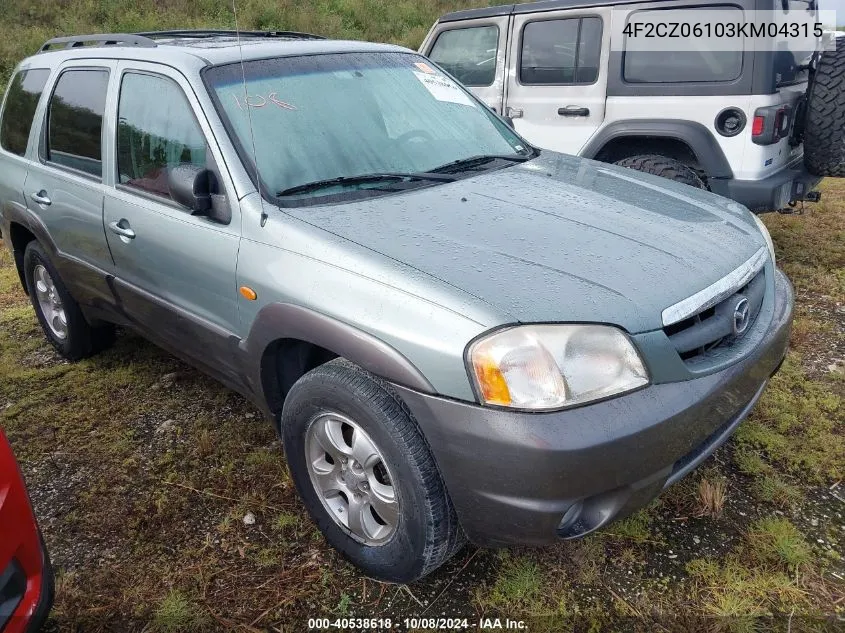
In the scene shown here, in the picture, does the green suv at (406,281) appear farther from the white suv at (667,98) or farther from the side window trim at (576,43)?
the side window trim at (576,43)

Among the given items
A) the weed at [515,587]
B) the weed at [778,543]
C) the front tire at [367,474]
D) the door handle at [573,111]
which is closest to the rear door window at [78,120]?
the front tire at [367,474]

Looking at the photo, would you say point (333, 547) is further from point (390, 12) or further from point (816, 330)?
point (390, 12)

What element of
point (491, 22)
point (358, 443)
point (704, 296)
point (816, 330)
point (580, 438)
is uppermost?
point (491, 22)

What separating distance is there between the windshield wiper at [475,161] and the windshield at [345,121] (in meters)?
0.02

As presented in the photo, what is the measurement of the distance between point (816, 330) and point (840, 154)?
1380mm

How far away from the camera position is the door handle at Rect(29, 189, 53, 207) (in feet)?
11.4

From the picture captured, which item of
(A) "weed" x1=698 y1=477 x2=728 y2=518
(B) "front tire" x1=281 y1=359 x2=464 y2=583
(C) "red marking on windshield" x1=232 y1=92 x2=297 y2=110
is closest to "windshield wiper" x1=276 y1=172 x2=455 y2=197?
(C) "red marking on windshield" x1=232 y1=92 x2=297 y2=110

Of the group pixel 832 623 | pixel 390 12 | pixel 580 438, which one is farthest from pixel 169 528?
pixel 390 12

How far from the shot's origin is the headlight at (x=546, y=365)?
5.80 feet

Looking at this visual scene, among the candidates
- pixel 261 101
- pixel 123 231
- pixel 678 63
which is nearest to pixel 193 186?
pixel 261 101

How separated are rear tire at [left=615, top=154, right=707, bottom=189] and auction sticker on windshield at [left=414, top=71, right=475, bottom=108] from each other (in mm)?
1755

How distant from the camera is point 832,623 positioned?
204 cm

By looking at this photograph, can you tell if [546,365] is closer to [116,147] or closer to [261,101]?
[261,101]

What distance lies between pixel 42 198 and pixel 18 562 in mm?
2342
